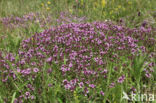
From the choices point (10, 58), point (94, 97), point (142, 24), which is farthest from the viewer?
point (142, 24)

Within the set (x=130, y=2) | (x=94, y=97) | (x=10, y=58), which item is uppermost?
(x=130, y=2)

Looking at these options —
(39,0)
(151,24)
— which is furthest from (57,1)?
(151,24)

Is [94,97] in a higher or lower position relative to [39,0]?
lower

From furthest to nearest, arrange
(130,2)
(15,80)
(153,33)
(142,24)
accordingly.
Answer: (130,2)
(142,24)
(153,33)
(15,80)

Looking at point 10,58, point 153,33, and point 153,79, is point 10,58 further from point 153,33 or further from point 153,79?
point 153,33

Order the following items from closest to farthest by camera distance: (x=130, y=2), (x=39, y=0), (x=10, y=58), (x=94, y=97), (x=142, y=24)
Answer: (x=94, y=97) → (x=10, y=58) → (x=142, y=24) → (x=130, y=2) → (x=39, y=0)

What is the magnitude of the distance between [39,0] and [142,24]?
4.80 meters

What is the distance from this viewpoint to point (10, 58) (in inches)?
122

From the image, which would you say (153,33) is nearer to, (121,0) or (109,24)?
(109,24)

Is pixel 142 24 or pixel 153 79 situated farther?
pixel 142 24

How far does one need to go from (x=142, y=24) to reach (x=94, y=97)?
3084 millimetres

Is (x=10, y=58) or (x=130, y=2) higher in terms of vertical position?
(x=130, y=2)

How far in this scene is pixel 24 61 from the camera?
9.44 ft

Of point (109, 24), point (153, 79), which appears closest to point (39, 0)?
point (109, 24)
